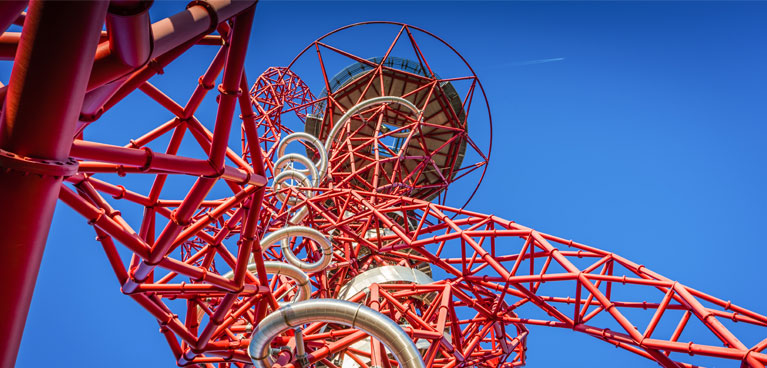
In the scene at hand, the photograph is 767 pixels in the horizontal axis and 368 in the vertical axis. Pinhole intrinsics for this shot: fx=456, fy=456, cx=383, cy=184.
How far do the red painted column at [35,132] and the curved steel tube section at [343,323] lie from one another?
545 centimetres

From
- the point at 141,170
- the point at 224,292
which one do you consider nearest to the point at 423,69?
the point at 224,292

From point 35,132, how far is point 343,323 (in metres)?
6.44

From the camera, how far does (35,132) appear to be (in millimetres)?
3223

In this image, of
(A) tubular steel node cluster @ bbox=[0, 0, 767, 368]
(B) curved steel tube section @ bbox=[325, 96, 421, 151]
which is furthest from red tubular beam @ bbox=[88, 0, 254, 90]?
(B) curved steel tube section @ bbox=[325, 96, 421, 151]

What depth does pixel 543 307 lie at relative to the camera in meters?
11.3

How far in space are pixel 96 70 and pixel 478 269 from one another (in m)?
11.3

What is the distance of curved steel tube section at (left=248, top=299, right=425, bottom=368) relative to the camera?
8125mm

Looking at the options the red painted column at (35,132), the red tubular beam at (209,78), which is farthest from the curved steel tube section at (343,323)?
the red painted column at (35,132)

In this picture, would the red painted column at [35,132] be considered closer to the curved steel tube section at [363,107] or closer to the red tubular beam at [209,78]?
the red tubular beam at [209,78]

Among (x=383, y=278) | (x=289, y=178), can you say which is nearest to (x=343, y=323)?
(x=383, y=278)

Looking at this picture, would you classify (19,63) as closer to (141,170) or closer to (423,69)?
(141,170)

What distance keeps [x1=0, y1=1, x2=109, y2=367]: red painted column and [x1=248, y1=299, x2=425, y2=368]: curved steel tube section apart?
5.45m

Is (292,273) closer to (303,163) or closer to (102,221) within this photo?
(102,221)

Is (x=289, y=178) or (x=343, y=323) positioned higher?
(x=289, y=178)
